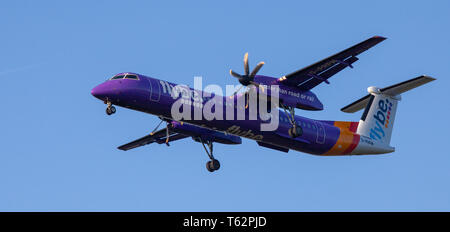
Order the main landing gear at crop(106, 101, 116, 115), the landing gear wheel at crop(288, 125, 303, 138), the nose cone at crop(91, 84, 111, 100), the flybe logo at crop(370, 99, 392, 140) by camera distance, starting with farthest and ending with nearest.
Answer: the flybe logo at crop(370, 99, 392, 140) → the landing gear wheel at crop(288, 125, 303, 138) → the main landing gear at crop(106, 101, 116, 115) → the nose cone at crop(91, 84, 111, 100)

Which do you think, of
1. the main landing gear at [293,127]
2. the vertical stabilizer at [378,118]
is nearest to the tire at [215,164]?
the main landing gear at [293,127]

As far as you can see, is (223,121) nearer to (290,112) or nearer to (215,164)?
(290,112)

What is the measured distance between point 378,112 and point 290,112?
18.5 feet

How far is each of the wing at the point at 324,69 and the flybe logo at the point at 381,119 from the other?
4751 millimetres

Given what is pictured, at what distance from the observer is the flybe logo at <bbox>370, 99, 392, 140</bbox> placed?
104ft

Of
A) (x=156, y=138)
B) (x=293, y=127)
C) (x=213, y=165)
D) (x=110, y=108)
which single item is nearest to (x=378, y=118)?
(x=293, y=127)

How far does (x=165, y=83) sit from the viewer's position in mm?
26547

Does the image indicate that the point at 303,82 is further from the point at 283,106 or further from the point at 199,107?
the point at 199,107

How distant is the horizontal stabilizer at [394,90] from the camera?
92.0 feet

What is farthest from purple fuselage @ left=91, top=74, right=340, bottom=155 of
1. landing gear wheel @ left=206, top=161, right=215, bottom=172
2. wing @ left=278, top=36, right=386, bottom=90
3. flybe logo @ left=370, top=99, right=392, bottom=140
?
landing gear wheel @ left=206, top=161, right=215, bottom=172

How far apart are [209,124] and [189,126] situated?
3.18m

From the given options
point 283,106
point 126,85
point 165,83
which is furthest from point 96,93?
point 283,106

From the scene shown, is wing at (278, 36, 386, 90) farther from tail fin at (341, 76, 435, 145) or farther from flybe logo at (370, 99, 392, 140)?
flybe logo at (370, 99, 392, 140)

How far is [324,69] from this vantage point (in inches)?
1088
